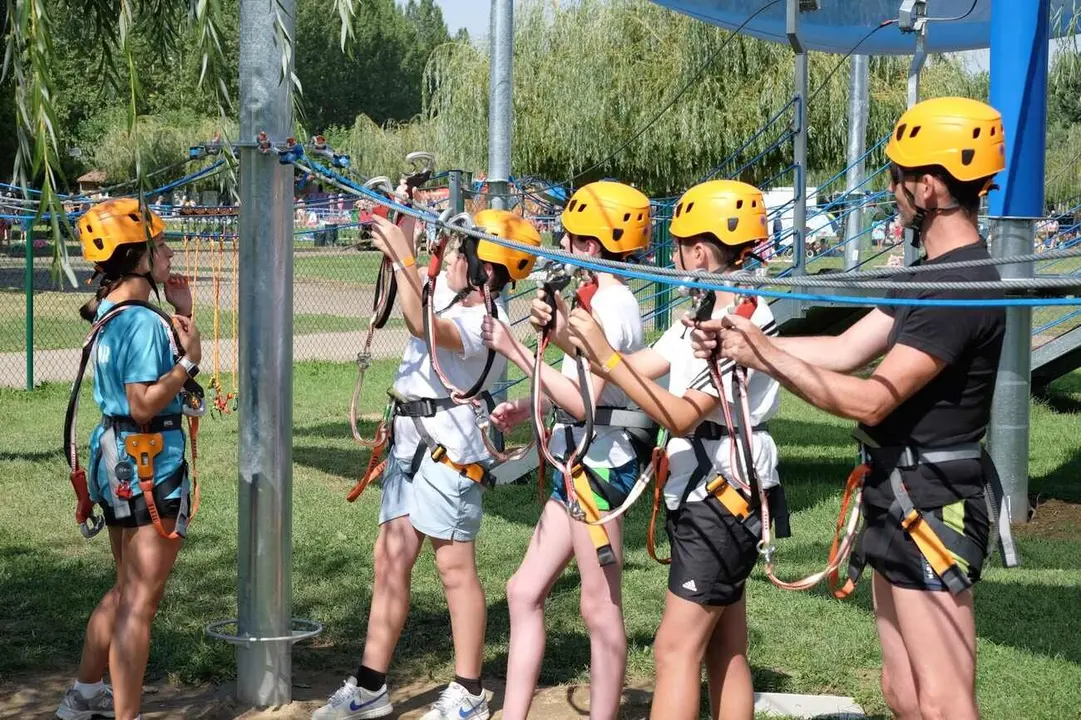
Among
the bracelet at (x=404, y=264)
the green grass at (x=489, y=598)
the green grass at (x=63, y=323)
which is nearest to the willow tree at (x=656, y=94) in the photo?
the green grass at (x=63, y=323)

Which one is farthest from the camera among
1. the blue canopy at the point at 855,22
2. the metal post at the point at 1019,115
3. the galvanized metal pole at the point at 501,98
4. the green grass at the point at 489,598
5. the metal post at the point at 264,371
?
the blue canopy at the point at 855,22

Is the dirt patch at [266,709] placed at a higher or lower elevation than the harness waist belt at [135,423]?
lower

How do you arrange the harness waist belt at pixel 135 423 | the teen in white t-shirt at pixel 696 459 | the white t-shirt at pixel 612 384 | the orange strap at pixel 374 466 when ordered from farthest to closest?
the orange strap at pixel 374 466 → the harness waist belt at pixel 135 423 → the white t-shirt at pixel 612 384 → the teen in white t-shirt at pixel 696 459

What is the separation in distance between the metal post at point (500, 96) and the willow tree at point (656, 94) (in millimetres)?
14676

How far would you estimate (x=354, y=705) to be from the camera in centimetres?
507

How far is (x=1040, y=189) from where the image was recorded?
8.30 metres

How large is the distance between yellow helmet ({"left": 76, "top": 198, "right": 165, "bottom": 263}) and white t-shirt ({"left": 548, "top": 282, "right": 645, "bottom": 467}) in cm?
161

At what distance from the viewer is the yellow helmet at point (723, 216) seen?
158 inches

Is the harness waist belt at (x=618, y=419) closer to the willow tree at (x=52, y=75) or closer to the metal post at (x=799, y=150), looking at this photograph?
the willow tree at (x=52, y=75)

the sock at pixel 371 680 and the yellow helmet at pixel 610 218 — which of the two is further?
the sock at pixel 371 680

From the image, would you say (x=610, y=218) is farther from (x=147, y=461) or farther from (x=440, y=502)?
(x=147, y=461)

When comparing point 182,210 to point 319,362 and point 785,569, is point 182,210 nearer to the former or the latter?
point 785,569

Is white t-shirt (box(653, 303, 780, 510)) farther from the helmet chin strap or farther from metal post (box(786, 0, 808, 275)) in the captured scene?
metal post (box(786, 0, 808, 275))

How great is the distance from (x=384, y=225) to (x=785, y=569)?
390 centimetres
